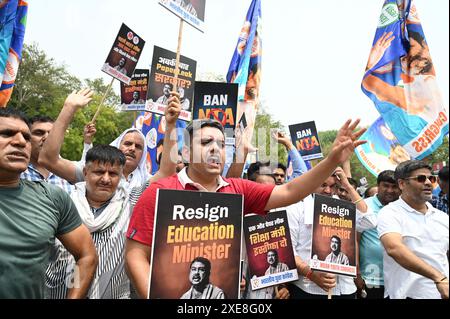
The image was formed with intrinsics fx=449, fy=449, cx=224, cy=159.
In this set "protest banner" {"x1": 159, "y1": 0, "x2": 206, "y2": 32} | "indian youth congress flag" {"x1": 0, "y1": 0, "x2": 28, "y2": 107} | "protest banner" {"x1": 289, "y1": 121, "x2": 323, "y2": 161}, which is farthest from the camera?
"protest banner" {"x1": 289, "y1": 121, "x2": 323, "y2": 161}

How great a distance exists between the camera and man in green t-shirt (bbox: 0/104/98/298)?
1.97 metres

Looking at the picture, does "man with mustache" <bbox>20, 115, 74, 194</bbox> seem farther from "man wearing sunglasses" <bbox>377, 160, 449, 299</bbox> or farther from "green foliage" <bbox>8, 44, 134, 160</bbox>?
"green foliage" <bbox>8, 44, 134, 160</bbox>

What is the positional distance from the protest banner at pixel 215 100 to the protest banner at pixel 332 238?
1219 millimetres

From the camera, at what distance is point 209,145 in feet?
7.95

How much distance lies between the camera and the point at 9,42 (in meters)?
4.50

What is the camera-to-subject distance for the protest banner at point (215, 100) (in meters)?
4.15

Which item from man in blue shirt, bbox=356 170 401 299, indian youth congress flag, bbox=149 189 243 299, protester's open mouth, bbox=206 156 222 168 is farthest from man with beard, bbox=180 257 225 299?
man in blue shirt, bbox=356 170 401 299

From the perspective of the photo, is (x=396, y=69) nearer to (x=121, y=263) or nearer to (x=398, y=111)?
(x=398, y=111)

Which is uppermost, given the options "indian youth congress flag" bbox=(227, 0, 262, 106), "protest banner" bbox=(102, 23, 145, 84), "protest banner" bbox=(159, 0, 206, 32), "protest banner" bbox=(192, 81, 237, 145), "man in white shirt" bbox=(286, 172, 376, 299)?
"indian youth congress flag" bbox=(227, 0, 262, 106)

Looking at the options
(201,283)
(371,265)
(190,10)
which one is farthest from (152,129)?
(201,283)

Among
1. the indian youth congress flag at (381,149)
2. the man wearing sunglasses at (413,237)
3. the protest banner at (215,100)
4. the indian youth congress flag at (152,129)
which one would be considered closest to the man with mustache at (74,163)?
the protest banner at (215,100)

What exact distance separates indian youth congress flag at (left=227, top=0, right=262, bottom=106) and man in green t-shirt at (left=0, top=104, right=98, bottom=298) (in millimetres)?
5510

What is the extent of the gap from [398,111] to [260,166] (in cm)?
252

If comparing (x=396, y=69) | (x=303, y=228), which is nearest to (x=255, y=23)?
(x=396, y=69)
